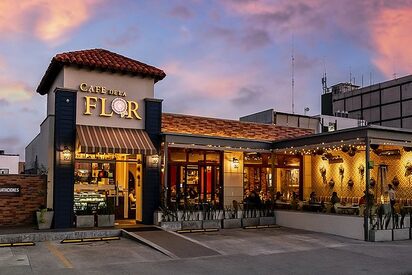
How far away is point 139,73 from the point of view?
668 inches

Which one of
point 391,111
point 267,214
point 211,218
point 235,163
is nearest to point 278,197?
point 267,214

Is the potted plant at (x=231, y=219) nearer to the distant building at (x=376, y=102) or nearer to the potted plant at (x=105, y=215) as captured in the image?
the potted plant at (x=105, y=215)

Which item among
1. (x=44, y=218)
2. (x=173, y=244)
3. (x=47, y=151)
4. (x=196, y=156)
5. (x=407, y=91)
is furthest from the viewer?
(x=407, y=91)

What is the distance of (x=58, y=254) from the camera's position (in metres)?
11.5

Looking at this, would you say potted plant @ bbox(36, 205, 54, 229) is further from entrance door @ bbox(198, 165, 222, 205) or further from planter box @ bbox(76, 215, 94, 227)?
entrance door @ bbox(198, 165, 222, 205)

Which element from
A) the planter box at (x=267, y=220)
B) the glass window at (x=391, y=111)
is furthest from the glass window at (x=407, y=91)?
the planter box at (x=267, y=220)

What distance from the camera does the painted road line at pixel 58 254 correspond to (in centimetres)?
1032

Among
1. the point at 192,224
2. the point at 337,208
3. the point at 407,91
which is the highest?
the point at 407,91

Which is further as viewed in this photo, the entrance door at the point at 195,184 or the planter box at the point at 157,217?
the entrance door at the point at 195,184

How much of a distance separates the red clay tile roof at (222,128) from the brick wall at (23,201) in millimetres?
5146

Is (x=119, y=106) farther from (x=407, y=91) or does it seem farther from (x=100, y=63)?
(x=407, y=91)

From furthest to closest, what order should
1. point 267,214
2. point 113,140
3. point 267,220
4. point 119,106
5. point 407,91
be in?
1. point 407,91
2. point 267,214
3. point 267,220
4. point 119,106
5. point 113,140

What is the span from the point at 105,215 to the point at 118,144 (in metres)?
2.47

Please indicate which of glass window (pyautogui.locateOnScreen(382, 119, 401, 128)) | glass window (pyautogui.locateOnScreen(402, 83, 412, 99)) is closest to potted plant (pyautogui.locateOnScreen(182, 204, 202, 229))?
glass window (pyautogui.locateOnScreen(382, 119, 401, 128))
